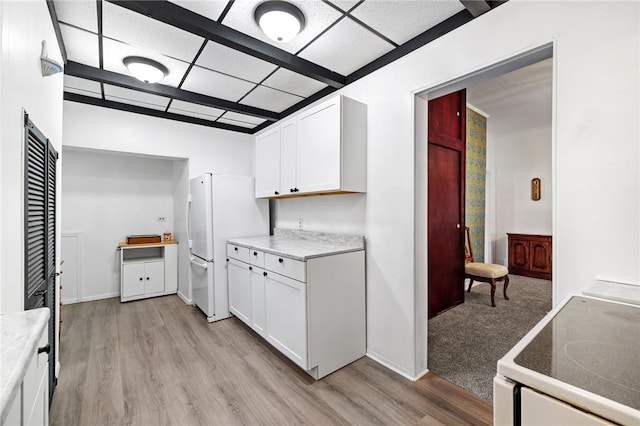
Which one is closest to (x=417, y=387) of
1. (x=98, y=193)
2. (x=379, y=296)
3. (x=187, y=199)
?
(x=379, y=296)

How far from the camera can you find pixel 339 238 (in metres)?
2.85

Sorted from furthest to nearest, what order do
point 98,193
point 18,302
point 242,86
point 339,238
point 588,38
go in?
point 98,193 → point 242,86 → point 339,238 → point 588,38 → point 18,302

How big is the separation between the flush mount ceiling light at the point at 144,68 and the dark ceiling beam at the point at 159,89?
31 cm

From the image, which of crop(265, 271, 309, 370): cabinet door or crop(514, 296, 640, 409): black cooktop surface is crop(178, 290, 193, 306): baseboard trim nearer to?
crop(265, 271, 309, 370): cabinet door

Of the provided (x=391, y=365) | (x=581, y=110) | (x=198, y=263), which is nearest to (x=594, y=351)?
(x=581, y=110)

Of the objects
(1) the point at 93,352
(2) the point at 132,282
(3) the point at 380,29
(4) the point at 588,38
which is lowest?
(1) the point at 93,352

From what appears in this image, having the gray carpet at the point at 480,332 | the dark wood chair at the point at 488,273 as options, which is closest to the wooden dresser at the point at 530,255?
the gray carpet at the point at 480,332

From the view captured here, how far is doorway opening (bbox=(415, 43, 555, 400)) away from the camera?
2.18m

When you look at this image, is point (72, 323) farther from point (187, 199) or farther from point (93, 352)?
point (187, 199)

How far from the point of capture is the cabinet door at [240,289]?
304cm

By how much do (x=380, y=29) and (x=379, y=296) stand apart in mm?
2103

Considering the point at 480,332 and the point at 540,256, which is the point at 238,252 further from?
the point at 540,256

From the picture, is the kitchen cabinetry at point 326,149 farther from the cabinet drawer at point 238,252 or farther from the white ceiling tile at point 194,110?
the white ceiling tile at point 194,110

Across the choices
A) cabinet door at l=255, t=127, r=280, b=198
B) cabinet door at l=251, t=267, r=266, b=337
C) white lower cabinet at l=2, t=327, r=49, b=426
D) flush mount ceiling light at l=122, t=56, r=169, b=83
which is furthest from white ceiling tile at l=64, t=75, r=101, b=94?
white lower cabinet at l=2, t=327, r=49, b=426
